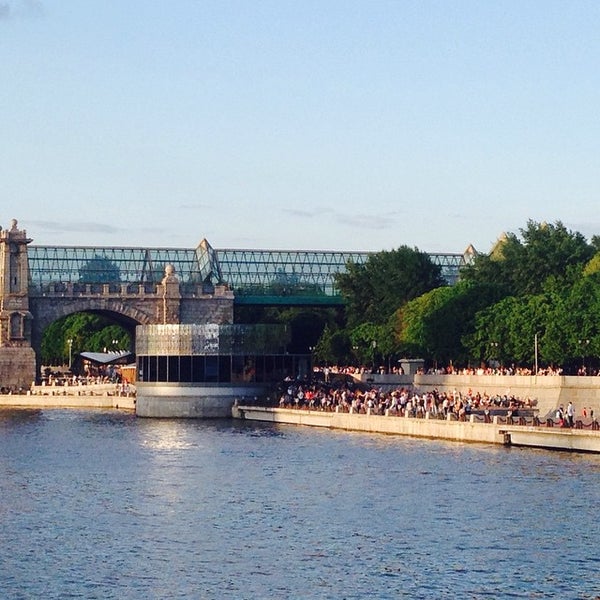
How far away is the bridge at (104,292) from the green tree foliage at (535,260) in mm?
26476

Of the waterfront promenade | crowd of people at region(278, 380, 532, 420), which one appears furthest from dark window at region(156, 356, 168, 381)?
the waterfront promenade

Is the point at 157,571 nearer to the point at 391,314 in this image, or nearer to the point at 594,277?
the point at 594,277

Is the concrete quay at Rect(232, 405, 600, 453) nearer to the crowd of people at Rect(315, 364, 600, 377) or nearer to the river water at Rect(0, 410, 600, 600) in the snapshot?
the river water at Rect(0, 410, 600, 600)

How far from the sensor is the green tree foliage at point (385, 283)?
17238 cm

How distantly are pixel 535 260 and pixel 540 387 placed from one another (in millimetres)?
51011

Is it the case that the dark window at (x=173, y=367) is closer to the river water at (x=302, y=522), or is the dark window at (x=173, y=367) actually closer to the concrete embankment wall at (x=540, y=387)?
the concrete embankment wall at (x=540, y=387)

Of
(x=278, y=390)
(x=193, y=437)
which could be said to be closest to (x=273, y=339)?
(x=278, y=390)

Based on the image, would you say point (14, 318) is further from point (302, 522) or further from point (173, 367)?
point (302, 522)

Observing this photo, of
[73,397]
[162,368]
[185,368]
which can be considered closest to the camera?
[185,368]

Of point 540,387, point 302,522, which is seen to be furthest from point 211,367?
point 302,522

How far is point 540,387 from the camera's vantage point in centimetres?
11094

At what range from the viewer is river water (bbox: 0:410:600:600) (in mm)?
52094

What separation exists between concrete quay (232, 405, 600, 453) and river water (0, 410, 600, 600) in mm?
1164

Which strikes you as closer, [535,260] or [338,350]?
[535,260]
